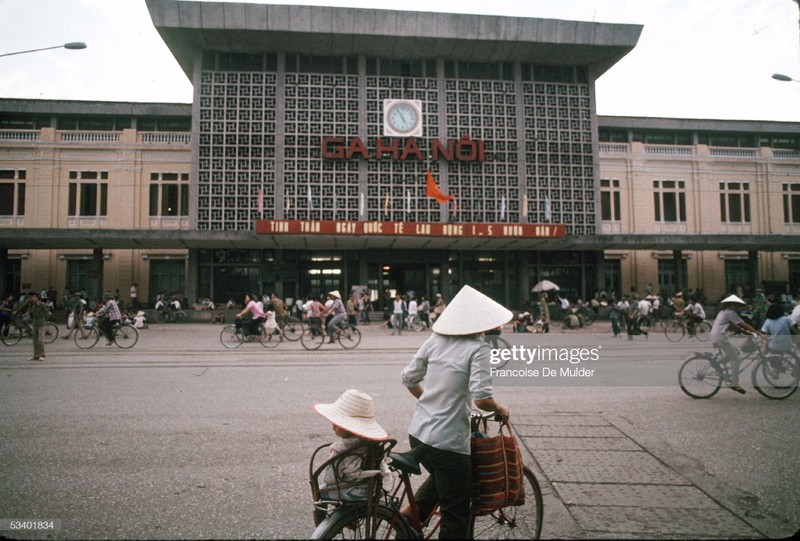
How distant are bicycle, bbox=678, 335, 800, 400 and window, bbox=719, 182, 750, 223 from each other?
111ft

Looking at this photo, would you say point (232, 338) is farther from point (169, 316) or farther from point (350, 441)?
point (350, 441)

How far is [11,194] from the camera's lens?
3247 cm

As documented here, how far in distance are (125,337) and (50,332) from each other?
136 inches

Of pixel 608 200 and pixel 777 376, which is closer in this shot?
pixel 777 376

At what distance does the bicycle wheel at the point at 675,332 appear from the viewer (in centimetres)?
1811

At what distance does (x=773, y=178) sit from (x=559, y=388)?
3835 centimetres

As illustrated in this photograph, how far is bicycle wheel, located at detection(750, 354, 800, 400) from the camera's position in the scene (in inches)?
304

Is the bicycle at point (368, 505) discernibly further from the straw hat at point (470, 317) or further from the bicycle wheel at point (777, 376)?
the bicycle wheel at point (777, 376)

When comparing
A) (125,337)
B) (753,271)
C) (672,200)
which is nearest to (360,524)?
(125,337)

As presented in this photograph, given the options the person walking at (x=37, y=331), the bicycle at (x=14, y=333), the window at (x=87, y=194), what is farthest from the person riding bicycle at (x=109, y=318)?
the window at (x=87, y=194)

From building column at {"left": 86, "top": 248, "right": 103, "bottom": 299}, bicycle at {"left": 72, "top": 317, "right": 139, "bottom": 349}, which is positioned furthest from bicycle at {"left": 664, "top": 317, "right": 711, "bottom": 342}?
building column at {"left": 86, "top": 248, "right": 103, "bottom": 299}

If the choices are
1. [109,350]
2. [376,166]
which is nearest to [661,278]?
[376,166]

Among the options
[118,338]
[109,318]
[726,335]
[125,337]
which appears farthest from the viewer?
[118,338]

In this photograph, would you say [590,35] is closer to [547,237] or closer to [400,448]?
[547,237]
